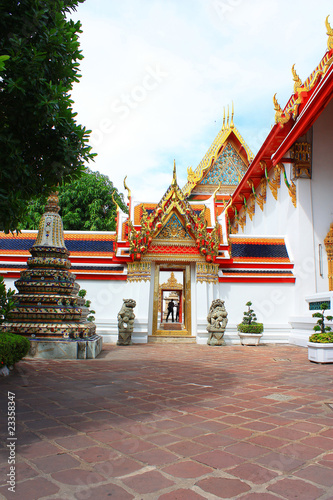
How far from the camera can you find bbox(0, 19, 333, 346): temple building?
10234 mm

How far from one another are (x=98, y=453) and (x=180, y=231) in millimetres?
8717

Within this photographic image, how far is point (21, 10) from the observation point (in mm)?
3145

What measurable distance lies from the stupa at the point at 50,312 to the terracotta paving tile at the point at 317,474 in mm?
4801

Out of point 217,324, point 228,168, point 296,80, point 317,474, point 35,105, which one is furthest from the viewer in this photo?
point 228,168

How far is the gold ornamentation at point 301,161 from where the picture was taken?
1078cm

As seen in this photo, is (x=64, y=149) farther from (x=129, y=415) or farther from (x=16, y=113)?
(x=129, y=415)

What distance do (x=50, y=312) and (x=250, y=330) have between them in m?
5.44

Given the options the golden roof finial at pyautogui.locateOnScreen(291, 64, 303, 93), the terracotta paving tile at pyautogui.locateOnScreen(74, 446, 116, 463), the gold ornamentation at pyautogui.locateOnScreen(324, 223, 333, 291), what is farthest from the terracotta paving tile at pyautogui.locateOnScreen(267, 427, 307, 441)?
the golden roof finial at pyautogui.locateOnScreen(291, 64, 303, 93)

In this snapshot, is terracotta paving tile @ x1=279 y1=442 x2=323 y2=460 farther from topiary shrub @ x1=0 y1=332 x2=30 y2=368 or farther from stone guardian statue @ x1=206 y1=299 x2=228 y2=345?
stone guardian statue @ x1=206 y1=299 x2=228 y2=345

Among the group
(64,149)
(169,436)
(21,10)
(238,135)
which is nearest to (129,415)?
(169,436)

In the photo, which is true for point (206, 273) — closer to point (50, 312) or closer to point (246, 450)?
point (50, 312)

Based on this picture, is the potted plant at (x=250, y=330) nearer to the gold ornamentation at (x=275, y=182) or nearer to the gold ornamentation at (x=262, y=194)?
the gold ornamentation at (x=275, y=182)

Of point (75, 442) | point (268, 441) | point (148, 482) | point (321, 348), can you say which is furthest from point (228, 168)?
point (148, 482)

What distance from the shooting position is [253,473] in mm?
1937
